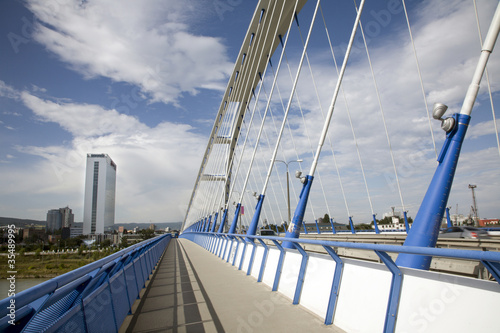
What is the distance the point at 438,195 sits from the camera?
5.20 m

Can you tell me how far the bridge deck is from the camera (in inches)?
193

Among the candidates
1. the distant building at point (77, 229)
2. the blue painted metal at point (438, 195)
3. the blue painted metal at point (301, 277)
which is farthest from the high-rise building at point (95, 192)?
the blue painted metal at point (438, 195)

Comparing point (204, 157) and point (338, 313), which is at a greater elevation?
point (204, 157)

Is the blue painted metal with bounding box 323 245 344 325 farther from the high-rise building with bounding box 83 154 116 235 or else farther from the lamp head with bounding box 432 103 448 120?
the high-rise building with bounding box 83 154 116 235

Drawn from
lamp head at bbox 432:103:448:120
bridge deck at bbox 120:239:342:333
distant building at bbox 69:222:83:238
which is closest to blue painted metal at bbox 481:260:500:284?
bridge deck at bbox 120:239:342:333

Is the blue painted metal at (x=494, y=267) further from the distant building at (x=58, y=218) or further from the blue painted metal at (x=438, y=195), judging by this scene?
the distant building at (x=58, y=218)

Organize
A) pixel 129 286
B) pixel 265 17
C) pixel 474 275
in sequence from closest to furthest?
pixel 474 275, pixel 129 286, pixel 265 17

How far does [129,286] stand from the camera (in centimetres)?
626

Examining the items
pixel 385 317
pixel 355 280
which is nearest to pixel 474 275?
pixel 385 317

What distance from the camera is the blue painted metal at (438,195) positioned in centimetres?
505

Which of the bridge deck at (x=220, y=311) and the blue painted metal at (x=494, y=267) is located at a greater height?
the blue painted metal at (x=494, y=267)

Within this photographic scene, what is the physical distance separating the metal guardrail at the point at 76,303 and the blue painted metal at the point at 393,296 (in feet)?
9.76

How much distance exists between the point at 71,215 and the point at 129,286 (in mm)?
10539

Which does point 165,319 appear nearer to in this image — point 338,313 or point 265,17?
point 338,313
